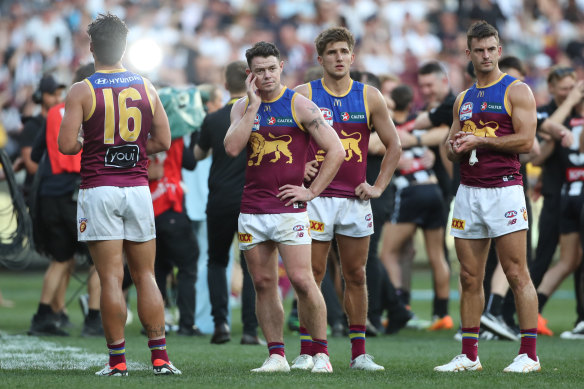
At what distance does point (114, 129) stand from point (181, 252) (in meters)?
3.77

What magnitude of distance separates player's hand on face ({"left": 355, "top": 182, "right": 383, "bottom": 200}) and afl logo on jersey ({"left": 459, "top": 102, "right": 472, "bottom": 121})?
0.80m

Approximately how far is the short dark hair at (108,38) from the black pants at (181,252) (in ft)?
12.2

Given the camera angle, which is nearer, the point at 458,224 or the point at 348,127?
the point at 458,224

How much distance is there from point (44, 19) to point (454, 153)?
17136 millimetres

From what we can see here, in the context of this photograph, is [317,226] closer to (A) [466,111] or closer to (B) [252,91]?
(B) [252,91]

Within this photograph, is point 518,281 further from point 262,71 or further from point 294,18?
point 294,18

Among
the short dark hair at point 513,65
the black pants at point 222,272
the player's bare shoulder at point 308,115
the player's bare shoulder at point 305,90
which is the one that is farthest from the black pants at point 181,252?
the player's bare shoulder at point 308,115

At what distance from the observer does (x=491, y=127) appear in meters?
7.35

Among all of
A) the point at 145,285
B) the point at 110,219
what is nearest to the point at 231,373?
the point at 145,285

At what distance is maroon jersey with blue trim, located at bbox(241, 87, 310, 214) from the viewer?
23.1 feet

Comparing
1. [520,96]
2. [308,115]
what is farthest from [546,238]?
[308,115]

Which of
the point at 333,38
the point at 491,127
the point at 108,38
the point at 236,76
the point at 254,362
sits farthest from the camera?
the point at 236,76

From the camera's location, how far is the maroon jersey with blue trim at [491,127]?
24.0 feet

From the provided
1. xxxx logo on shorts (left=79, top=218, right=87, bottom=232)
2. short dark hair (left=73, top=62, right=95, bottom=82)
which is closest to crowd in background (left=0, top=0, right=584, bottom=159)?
short dark hair (left=73, top=62, right=95, bottom=82)
